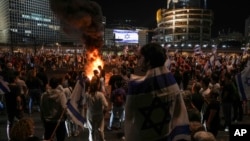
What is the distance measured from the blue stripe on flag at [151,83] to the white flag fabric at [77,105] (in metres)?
3.71

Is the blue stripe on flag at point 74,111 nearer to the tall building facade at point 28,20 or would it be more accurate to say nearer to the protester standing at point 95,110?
the protester standing at point 95,110

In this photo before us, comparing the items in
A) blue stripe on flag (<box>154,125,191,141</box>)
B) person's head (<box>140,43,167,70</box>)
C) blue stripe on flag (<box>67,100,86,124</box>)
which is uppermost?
person's head (<box>140,43,167,70</box>)

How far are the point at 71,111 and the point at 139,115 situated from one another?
3735mm

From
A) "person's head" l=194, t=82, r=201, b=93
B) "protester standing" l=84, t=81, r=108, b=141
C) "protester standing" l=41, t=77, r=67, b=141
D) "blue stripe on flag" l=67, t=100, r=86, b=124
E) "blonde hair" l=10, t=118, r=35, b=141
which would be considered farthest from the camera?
"protester standing" l=84, t=81, r=108, b=141

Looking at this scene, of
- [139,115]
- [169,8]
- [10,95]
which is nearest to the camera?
[139,115]

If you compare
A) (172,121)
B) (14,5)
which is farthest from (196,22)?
(172,121)

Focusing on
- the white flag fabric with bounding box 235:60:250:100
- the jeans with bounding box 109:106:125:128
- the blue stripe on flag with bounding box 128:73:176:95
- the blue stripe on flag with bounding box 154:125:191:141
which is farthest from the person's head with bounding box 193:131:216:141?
the jeans with bounding box 109:106:125:128

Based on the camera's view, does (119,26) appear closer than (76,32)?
No

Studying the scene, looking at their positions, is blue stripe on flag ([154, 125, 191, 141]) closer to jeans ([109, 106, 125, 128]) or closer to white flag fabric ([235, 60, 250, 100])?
white flag fabric ([235, 60, 250, 100])

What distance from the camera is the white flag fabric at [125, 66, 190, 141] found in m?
3.38

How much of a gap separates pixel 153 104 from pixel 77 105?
12.6ft

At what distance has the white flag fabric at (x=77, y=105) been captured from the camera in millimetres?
6898

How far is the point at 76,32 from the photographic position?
76.8 ft

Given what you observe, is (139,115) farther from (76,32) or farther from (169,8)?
(169,8)
